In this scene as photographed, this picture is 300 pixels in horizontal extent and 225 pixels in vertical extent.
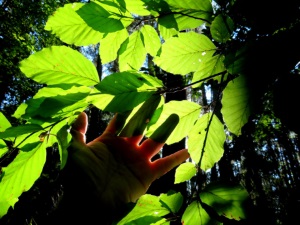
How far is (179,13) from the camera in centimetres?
61

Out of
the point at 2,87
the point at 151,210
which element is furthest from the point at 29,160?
the point at 2,87

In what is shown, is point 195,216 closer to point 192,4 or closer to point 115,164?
point 115,164

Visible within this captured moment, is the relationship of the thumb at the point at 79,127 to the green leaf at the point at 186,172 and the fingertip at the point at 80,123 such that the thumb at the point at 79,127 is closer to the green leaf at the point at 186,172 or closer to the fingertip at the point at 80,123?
the fingertip at the point at 80,123

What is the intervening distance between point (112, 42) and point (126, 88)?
0.98 feet

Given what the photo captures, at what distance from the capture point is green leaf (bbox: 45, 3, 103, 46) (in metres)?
0.65

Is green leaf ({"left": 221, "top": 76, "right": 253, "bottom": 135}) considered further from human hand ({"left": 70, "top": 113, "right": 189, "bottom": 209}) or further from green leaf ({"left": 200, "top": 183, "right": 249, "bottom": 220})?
human hand ({"left": 70, "top": 113, "right": 189, "bottom": 209})

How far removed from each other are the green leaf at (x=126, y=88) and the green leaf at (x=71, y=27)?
0.22 metres

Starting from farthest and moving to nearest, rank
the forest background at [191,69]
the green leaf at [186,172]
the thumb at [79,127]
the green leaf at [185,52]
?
the thumb at [79,127]
the green leaf at [186,172]
the green leaf at [185,52]
the forest background at [191,69]

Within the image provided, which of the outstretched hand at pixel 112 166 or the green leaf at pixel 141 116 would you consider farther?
the outstretched hand at pixel 112 166

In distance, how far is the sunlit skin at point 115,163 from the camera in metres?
0.85

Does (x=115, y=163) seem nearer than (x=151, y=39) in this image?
No

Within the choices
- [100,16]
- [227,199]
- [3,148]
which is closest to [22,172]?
[3,148]

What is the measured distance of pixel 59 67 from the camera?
0.58 metres

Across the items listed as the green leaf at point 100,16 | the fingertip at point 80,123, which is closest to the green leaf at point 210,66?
the green leaf at point 100,16
